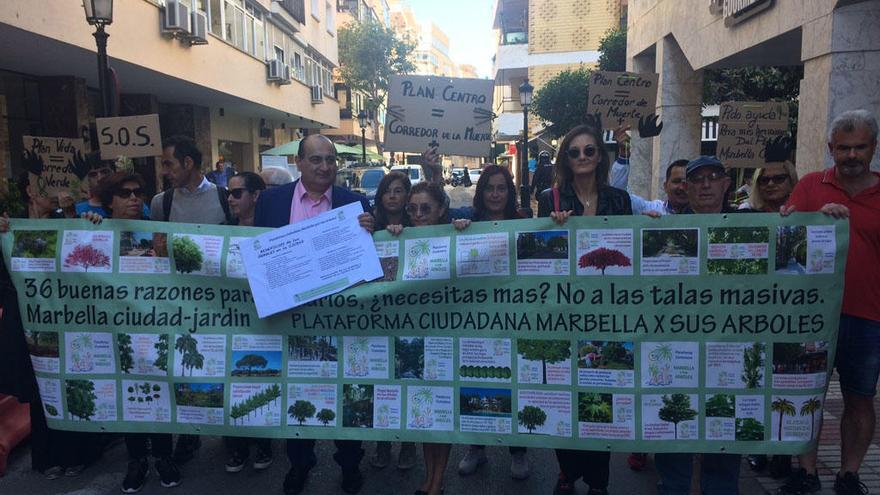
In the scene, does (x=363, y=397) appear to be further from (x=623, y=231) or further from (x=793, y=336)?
(x=793, y=336)

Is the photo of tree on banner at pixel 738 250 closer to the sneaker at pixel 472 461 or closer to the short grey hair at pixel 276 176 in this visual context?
the sneaker at pixel 472 461

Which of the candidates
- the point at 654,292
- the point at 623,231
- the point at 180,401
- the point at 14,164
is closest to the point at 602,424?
the point at 654,292

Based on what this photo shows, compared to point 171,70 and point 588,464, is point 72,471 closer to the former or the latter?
point 588,464

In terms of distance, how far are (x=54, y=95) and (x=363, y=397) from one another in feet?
44.8

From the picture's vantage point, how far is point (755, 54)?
11.2 m

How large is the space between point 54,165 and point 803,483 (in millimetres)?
6579

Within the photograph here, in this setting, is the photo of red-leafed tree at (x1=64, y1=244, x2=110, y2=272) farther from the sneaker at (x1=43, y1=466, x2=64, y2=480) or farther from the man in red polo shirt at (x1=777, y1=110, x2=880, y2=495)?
the man in red polo shirt at (x1=777, y1=110, x2=880, y2=495)

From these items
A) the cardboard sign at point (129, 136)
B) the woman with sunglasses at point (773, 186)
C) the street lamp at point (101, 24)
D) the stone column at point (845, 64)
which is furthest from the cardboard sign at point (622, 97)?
the street lamp at point (101, 24)

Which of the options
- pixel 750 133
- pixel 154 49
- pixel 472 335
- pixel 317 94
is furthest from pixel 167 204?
pixel 317 94

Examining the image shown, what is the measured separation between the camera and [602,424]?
11.5 ft

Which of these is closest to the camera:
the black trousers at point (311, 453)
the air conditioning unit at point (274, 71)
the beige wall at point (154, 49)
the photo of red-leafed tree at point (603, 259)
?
the photo of red-leafed tree at point (603, 259)

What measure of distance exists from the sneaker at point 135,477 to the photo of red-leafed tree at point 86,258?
124 cm

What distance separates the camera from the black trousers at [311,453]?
4.06 m

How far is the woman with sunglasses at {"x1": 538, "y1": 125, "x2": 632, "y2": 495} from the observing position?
3812mm
